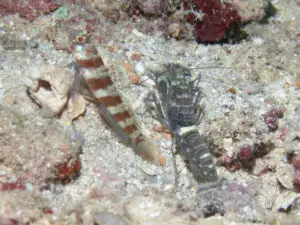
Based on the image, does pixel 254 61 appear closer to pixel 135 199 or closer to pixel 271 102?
pixel 271 102

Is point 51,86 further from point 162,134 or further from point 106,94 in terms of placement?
point 162,134

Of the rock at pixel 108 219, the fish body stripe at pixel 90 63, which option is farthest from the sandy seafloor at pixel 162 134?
the fish body stripe at pixel 90 63

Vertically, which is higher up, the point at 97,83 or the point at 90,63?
the point at 90,63

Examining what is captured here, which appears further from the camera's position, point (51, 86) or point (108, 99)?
point (108, 99)

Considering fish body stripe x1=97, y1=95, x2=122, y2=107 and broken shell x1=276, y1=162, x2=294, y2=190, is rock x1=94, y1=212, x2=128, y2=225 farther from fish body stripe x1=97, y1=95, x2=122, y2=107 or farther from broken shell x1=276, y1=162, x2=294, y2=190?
broken shell x1=276, y1=162, x2=294, y2=190

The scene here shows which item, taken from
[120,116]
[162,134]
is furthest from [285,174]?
[120,116]

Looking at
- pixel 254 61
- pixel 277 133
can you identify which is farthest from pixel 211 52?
pixel 277 133
